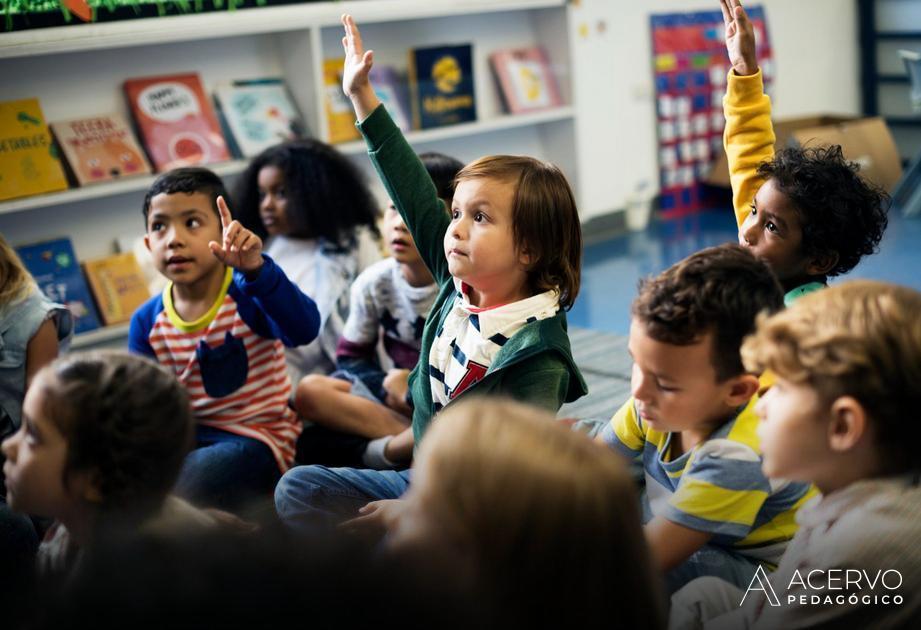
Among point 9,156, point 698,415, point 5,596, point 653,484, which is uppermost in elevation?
point 9,156

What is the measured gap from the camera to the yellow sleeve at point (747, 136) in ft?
5.90

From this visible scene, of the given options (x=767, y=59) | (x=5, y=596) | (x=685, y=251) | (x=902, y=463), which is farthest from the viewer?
(x=767, y=59)

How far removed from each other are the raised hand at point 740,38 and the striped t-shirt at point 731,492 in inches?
28.7

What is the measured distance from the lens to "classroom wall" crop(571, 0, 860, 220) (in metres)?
4.61

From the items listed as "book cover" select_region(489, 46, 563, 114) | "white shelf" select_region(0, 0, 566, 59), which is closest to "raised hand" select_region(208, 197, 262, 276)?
"white shelf" select_region(0, 0, 566, 59)

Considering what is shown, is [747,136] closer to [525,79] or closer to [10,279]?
[10,279]

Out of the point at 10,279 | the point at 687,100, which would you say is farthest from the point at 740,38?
the point at 687,100

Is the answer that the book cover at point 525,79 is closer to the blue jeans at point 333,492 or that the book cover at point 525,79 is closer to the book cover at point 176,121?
the book cover at point 176,121

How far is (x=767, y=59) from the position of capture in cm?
534

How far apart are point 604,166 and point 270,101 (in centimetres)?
174

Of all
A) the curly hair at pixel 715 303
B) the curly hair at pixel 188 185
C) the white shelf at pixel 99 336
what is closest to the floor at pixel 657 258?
the white shelf at pixel 99 336

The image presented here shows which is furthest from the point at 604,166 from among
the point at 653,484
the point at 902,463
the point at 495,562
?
the point at 495,562

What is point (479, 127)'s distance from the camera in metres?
4.14

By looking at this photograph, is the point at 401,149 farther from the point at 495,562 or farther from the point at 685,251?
the point at 685,251
